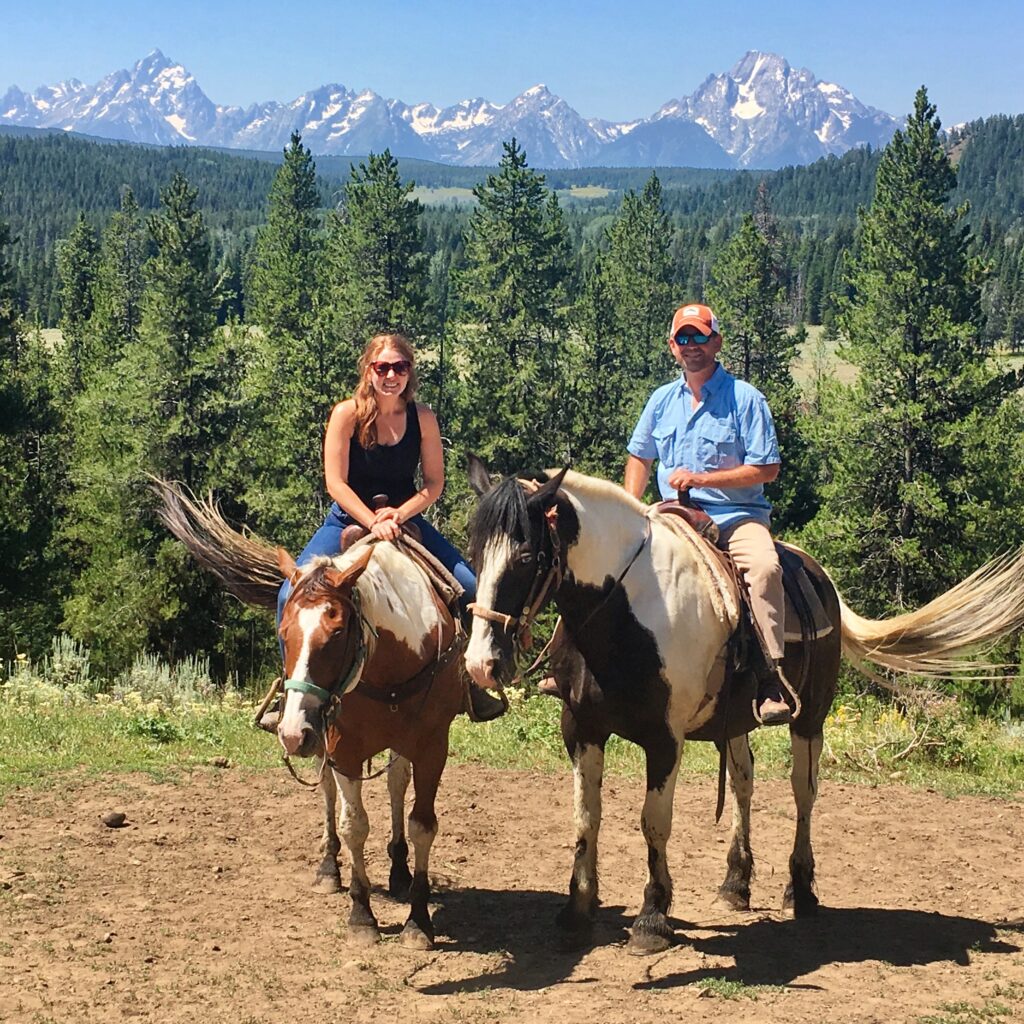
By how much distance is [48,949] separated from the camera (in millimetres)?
5820

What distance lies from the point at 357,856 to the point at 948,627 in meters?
3.96

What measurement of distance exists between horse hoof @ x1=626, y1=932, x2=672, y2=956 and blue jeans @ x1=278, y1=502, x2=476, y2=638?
6.62 feet

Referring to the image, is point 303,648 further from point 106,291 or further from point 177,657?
point 106,291

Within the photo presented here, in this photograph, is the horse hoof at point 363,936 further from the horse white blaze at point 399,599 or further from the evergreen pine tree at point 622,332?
the evergreen pine tree at point 622,332

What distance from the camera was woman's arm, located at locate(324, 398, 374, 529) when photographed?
6609 mm

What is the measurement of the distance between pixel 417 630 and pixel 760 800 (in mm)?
4287

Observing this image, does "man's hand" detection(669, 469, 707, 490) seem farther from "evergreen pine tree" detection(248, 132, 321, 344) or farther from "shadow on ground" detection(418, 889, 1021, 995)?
"evergreen pine tree" detection(248, 132, 321, 344)

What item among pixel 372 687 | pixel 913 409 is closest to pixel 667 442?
pixel 372 687

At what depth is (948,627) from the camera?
7.46m

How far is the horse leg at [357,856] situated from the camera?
6195mm

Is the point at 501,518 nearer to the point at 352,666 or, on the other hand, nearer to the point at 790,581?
the point at 352,666

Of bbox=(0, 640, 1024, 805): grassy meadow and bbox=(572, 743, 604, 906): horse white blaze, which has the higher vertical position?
bbox=(572, 743, 604, 906): horse white blaze

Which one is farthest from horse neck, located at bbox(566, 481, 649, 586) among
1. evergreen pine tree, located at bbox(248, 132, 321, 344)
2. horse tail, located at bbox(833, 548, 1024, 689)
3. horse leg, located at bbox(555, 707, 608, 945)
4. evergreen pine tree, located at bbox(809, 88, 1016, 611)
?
evergreen pine tree, located at bbox(248, 132, 321, 344)

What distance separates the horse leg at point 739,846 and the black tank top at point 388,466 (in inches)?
96.7
